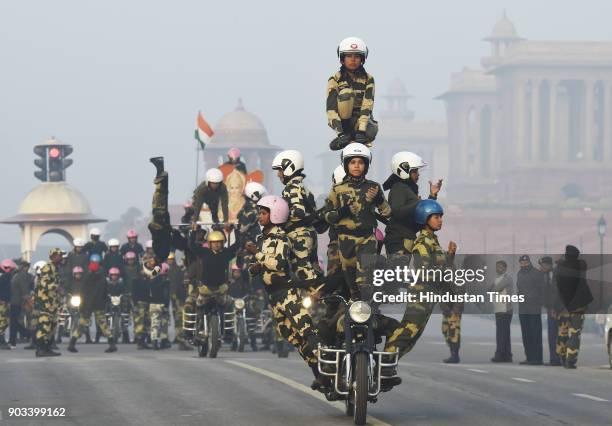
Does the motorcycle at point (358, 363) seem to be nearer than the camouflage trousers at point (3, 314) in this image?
Yes

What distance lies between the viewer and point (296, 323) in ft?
54.5

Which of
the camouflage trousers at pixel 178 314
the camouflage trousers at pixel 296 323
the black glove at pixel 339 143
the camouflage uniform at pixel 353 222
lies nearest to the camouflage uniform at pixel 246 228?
the camouflage trousers at pixel 178 314

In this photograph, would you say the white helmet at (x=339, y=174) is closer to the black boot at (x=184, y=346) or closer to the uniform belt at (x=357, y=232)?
the uniform belt at (x=357, y=232)

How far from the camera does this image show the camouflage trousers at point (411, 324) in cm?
1619

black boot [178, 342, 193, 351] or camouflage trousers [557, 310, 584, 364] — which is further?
black boot [178, 342, 193, 351]

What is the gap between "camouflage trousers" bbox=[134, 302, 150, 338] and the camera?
35.8m

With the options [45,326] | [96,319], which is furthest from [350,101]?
[96,319]

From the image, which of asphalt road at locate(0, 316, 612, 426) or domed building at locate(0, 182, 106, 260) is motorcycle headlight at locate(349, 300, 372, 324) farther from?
domed building at locate(0, 182, 106, 260)

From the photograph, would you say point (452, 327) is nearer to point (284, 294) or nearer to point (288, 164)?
point (288, 164)

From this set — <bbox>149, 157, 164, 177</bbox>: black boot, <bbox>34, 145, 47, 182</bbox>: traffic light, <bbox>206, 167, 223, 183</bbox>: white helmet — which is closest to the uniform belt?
<bbox>149, 157, 164, 177</bbox>: black boot

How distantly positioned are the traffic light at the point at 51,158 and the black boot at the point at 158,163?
29.4m

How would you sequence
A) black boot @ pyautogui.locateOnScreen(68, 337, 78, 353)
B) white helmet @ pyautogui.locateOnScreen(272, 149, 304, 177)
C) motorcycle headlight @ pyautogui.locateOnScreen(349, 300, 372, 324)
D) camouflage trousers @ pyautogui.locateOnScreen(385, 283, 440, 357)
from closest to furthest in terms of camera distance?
1. motorcycle headlight @ pyautogui.locateOnScreen(349, 300, 372, 324)
2. camouflage trousers @ pyautogui.locateOnScreen(385, 283, 440, 357)
3. white helmet @ pyautogui.locateOnScreen(272, 149, 304, 177)
4. black boot @ pyautogui.locateOnScreen(68, 337, 78, 353)

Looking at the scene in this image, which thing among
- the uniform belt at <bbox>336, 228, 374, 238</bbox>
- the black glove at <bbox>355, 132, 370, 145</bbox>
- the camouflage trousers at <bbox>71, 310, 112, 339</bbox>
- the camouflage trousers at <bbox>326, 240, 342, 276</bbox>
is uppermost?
Answer: the black glove at <bbox>355, 132, 370, 145</bbox>

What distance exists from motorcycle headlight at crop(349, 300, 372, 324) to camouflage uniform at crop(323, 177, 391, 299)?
0.97 m
